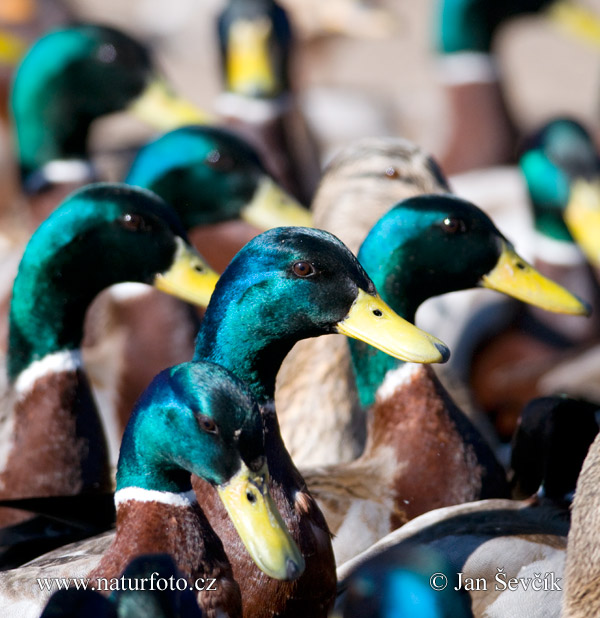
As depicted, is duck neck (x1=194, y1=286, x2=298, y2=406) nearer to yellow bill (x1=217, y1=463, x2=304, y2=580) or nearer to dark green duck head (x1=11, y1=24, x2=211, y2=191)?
yellow bill (x1=217, y1=463, x2=304, y2=580)

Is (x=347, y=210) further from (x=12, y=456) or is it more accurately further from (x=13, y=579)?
(x=13, y=579)

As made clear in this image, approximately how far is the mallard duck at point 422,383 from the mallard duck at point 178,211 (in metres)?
0.88

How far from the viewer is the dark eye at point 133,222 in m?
3.25

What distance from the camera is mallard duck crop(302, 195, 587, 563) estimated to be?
122 inches

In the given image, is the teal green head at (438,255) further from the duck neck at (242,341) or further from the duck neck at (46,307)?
the duck neck at (46,307)

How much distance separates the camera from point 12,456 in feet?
10.5

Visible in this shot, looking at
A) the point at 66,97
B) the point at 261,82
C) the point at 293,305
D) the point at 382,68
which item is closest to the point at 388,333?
the point at 293,305

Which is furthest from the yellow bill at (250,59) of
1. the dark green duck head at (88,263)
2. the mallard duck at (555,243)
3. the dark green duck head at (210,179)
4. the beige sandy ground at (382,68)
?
the dark green duck head at (88,263)

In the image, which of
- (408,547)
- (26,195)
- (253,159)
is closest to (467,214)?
(408,547)

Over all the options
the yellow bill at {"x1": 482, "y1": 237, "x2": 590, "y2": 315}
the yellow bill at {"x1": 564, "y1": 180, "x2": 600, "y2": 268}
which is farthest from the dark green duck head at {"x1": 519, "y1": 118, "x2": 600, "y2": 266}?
the yellow bill at {"x1": 482, "y1": 237, "x2": 590, "y2": 315}

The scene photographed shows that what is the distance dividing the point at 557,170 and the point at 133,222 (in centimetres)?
227

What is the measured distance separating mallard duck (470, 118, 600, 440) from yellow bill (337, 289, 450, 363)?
1.85 m

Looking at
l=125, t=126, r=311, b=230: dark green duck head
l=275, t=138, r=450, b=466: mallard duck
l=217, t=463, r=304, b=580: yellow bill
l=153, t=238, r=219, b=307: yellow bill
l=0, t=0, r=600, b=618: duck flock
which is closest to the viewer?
l=217, t=463, r=304, b=580: yellow bill

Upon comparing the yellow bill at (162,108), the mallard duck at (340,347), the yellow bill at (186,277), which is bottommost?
the yellow bill at (162,108)
